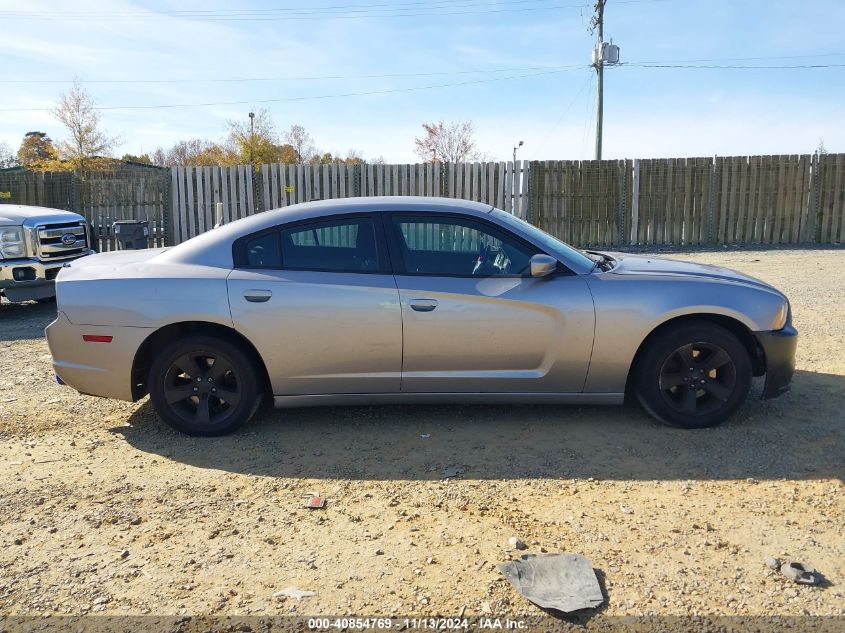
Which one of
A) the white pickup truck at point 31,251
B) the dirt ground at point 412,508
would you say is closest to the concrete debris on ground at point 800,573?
the dirt ground at point 412,508

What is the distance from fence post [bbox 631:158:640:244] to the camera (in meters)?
16.8

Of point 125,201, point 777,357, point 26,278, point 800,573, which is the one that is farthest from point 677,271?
point 125,201

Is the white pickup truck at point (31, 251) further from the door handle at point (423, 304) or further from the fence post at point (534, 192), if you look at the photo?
the fence post at point (534, 192)

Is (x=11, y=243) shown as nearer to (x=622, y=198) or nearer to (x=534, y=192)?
(x=534, y=192)

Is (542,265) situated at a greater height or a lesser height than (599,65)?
lesser

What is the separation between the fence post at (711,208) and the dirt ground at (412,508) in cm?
1240

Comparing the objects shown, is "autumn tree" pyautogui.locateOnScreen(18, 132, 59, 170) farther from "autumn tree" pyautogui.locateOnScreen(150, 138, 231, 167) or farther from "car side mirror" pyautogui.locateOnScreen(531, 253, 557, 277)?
"car side mirror" pyautogui.locateOnScreen(531, 253, 557, 277)

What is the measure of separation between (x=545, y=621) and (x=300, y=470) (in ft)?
6.36

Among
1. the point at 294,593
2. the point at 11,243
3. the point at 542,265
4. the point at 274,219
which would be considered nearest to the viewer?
the point at 294,593

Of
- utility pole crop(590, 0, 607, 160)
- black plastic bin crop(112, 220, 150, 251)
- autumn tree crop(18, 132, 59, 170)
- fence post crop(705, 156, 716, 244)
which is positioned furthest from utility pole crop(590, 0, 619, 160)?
autumn tree crop(18, 132, 59, 170)

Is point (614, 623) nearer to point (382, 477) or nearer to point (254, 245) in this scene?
point (382, 477)

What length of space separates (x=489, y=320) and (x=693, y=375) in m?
1.41

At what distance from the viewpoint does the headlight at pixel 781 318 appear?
470 cm

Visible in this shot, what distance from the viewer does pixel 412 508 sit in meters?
3.71
